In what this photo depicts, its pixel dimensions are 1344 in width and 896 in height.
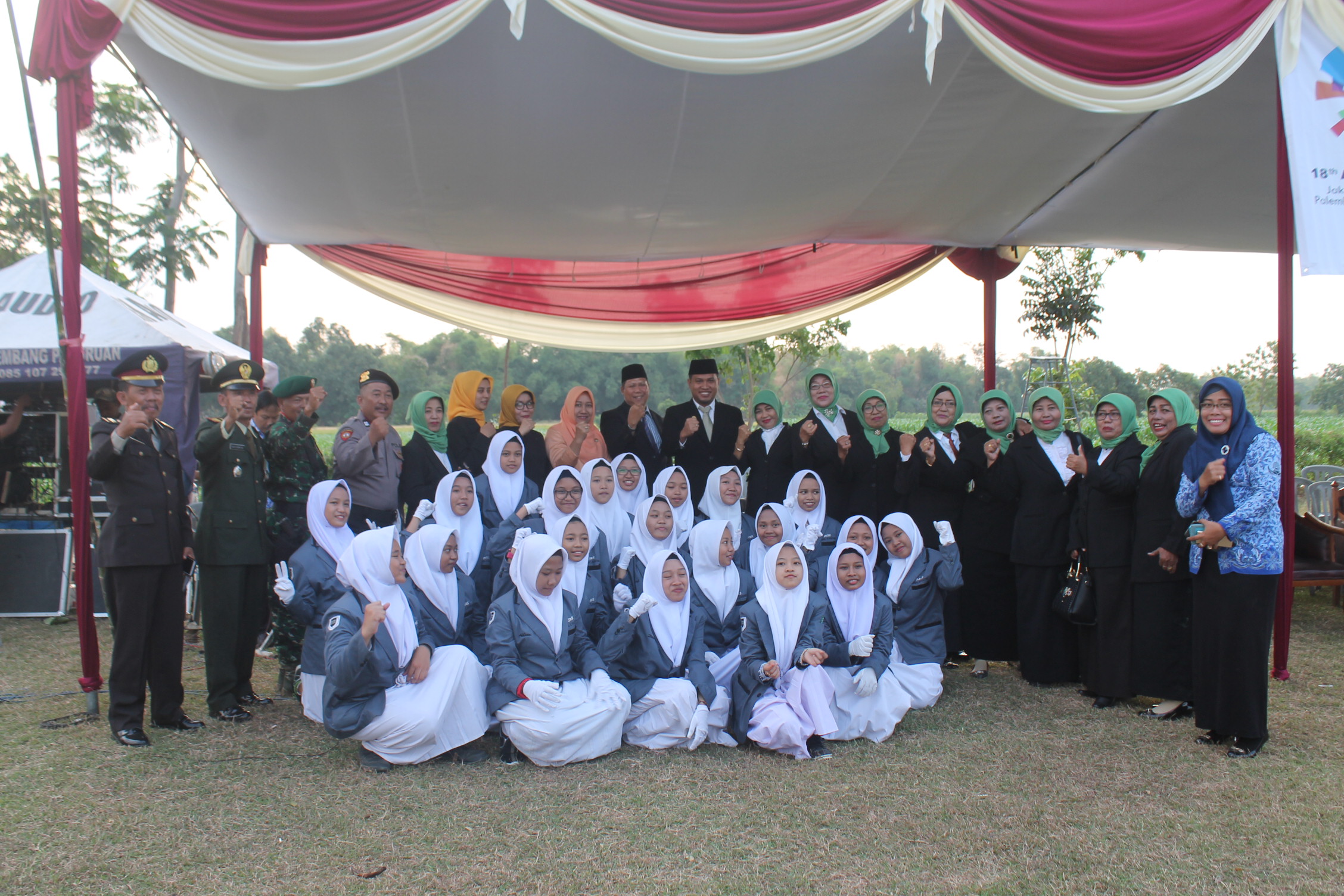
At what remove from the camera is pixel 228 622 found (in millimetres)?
4184

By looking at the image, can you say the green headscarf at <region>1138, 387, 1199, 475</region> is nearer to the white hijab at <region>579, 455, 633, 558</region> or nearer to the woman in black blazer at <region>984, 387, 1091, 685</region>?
the woman in black blazer at <region>984, 387, 1091, 685</region>

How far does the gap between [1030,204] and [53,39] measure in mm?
5541

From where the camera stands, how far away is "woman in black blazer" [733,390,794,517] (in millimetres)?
5484

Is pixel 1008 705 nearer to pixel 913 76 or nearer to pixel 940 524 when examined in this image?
pixel 940 524

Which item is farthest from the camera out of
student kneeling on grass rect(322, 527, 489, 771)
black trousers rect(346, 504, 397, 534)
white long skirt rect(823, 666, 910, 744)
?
black trousers rect(346, 504, 397, 534)

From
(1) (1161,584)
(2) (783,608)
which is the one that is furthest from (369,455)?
(1) (1161,584)

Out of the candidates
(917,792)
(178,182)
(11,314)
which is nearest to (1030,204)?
(917,792)

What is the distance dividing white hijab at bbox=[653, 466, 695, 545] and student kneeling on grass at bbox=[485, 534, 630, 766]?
910 millimetres

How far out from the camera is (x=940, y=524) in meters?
4.73

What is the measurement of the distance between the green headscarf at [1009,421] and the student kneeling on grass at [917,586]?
86cm

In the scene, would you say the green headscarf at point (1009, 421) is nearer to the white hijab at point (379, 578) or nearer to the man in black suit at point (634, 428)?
the man in black suit at point (634, 428)

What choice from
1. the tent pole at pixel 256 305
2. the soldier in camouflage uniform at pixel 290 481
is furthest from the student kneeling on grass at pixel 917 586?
the tent pole at pixel 256 305

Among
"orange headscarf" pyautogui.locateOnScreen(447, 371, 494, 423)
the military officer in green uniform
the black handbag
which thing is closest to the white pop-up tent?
"orange headscarf" pyautogui.locateOnScreen(447, 371, 494, 423)

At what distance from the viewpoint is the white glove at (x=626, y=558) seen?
4.45 meters
